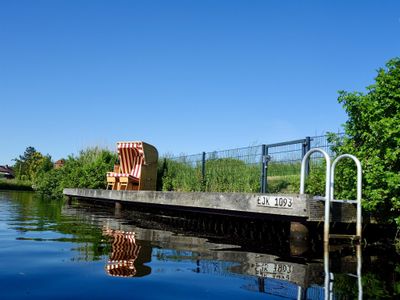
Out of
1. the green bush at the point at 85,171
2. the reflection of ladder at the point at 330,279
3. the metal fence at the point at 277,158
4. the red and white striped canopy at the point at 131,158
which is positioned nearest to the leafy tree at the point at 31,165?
the green bush at the point at 85,171

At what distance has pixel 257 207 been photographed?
7.16 m

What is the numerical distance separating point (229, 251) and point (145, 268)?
1897 mm

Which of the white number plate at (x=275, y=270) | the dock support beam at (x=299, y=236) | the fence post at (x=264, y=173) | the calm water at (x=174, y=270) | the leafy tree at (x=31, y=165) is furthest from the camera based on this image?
the leafy tree at (x=31, y=165)

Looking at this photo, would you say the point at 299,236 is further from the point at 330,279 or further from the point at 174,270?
the point at 174,270

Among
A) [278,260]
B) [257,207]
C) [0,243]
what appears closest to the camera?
[278,260]

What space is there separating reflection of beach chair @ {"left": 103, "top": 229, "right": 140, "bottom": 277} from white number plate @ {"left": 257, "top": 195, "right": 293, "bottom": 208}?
2.24 meters

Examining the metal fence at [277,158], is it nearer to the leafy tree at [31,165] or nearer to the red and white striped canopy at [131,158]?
the red and white striped canopy at [131,158]

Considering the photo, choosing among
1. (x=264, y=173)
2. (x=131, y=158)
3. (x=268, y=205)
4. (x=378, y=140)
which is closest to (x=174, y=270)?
(x=268, y=205)

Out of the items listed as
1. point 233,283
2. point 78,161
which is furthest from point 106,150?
point 233,283

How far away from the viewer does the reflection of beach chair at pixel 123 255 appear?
3.81 metres

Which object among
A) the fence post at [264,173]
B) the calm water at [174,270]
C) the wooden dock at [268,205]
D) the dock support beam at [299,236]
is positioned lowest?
the calm water at [174,270]

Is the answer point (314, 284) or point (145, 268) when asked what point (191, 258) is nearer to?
point (145, 268)

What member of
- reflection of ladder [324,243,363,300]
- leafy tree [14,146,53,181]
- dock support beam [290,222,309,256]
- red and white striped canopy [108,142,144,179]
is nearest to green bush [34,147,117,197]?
red and white striped canopy [108,142,144,179]

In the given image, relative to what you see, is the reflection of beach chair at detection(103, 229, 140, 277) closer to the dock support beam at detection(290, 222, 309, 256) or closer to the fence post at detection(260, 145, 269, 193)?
the dock support beam at detection(290, 222, 309, 256)
